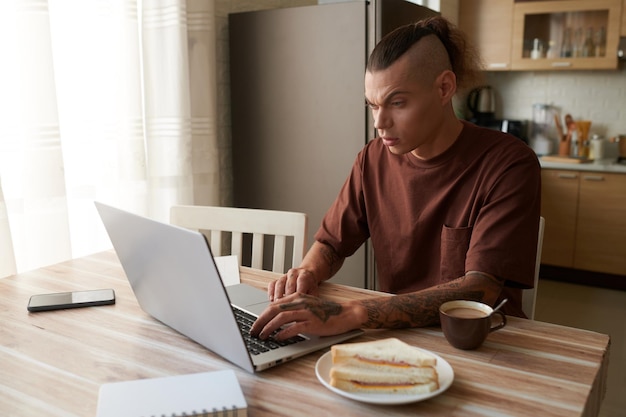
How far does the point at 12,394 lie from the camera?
0.95 metres

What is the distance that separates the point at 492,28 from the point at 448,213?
285cm

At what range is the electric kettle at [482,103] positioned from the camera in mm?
4328

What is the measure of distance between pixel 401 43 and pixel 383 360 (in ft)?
2.71

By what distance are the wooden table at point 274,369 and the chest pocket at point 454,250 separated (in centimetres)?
30

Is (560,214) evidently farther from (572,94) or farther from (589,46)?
(589,46)

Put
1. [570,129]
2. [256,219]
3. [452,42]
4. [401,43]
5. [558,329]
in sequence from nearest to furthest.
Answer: [558,329], [401,43], [452,42], [256,219], [570,129]

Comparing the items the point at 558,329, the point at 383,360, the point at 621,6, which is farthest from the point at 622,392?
the point at 621,6

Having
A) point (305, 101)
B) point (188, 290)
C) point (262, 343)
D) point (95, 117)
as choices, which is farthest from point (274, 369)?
point (305, 101)

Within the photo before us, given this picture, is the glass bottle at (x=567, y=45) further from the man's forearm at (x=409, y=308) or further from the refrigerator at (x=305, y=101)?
the man's forearm at (x=409, y=308)

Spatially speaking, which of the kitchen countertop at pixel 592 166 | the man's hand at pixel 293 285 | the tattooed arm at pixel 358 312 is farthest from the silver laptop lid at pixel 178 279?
the kitchen countertop at pixel 592 166

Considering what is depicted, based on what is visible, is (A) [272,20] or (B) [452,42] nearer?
(B) [452,42]

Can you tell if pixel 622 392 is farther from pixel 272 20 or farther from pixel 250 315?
pixel 272 20

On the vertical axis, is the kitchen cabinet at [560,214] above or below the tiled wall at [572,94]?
below

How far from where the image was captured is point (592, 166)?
3.70 m
